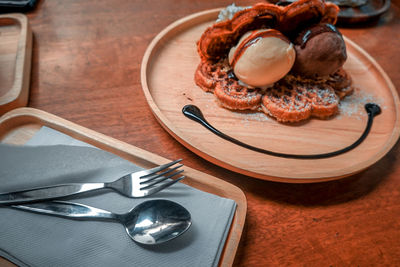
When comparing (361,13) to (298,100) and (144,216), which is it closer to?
(298,100)

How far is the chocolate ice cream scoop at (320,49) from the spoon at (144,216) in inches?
27.5

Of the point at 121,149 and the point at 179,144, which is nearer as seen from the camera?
the point at 121,149

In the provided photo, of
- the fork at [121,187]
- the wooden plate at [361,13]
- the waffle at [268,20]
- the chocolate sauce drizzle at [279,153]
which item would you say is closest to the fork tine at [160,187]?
the fork at [121,187]

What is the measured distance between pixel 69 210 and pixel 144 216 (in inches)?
6.9

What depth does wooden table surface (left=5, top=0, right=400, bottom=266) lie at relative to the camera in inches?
28.3

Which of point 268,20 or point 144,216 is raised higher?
point 268,20

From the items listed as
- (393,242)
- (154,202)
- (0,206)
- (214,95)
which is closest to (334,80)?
(214,95)

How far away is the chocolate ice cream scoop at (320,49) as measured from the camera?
3.15ft

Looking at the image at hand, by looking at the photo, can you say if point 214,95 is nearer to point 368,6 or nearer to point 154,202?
point 154,202

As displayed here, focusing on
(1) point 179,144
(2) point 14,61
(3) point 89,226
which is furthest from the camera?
(2) point 14,61

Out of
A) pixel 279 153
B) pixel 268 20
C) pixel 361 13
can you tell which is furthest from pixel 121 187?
pixel 361 13

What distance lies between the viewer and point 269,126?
97 cm

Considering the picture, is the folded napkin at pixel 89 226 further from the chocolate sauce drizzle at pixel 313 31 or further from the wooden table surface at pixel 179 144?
the chocolate sauce drizzle at pixel 313 31

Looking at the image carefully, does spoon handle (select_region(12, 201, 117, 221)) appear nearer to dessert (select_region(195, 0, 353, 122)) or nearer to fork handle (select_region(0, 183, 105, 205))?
fork handle (select_region(0, 183, 105, 205))
